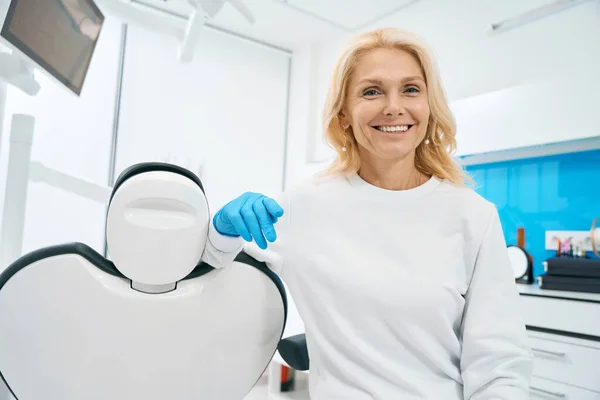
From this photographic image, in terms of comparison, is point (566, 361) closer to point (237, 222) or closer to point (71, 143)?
point (237, 222)

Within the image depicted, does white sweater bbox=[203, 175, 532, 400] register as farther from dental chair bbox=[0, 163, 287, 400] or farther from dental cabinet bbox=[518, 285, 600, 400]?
dental cabinet bbox=[518, 285, 600, 400]

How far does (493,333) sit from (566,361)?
3.74 ft

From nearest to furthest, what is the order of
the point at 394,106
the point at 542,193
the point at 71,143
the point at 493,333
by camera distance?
the point at 493,333 → the point at 394,106 → the point at 542,193 → the point at 71,143

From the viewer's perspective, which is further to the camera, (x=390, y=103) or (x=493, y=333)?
(x=390, y=103)

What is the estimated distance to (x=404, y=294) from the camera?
101cm

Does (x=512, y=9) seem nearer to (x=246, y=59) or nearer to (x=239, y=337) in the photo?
(x=246, y=59)

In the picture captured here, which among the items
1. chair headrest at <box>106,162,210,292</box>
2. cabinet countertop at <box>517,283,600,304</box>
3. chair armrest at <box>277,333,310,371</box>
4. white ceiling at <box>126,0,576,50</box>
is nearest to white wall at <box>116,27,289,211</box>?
white ceiling at <box>126,0,576,50</box>

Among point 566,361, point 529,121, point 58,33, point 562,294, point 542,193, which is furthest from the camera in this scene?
point 542,193

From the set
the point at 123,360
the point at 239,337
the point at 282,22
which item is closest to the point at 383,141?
the point at 239,337

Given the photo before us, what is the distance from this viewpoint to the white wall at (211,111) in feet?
11.5

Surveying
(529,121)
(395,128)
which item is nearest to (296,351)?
(395,128)

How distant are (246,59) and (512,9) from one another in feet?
7.10

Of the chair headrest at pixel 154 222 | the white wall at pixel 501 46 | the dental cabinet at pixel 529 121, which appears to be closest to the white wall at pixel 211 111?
the white wall at pixel 501 46

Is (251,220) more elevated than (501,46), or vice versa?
(501,46)
